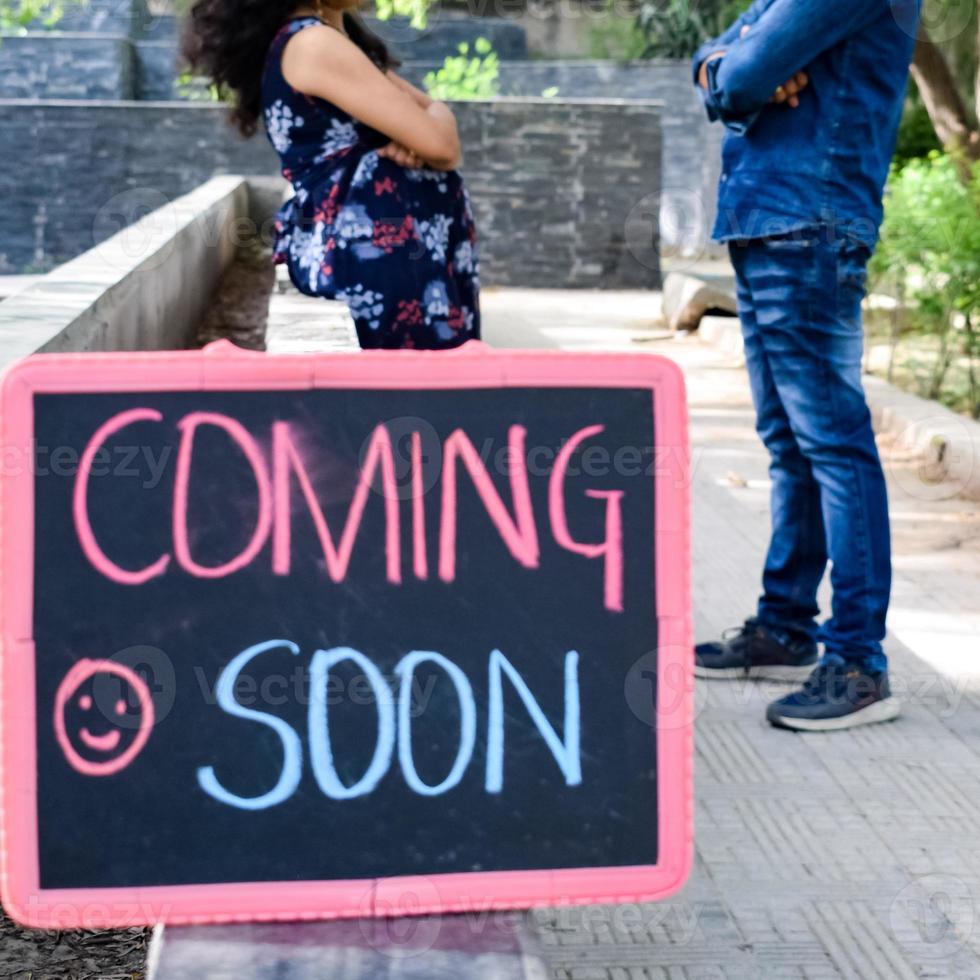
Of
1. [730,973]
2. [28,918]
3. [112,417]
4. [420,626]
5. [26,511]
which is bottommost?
[730,973]

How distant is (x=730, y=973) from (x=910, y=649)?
1.80 meters

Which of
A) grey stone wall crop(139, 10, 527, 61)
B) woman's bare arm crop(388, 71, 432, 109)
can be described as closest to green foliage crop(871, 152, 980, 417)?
woman's bare arm crop(388, 71, 432, 109)

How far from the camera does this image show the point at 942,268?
6820mm

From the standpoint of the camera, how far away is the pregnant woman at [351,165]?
9.34 feet

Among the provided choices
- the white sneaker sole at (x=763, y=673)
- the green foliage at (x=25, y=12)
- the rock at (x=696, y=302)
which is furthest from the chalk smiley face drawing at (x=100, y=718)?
the green foliage at (x=25, y=12)

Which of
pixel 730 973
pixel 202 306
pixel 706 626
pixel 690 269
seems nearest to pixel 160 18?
pixel 690 269

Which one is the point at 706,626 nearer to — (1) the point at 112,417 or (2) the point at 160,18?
(1) the point at 112,417

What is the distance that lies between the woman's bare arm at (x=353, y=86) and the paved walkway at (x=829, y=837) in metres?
1.41

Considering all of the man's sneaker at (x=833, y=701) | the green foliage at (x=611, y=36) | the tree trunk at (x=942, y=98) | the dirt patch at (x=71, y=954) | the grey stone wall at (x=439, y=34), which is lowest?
the dirt patch at (x=71, y=954)

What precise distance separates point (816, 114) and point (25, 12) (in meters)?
12.6

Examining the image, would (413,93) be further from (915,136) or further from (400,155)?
(915,136)

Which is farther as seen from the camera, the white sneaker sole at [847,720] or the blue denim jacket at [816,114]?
the white sneaker sole at [847,720]

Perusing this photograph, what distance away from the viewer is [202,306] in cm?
689

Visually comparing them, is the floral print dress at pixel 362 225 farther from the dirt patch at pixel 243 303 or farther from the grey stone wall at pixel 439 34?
the grey stone wall at pixel 439 34
